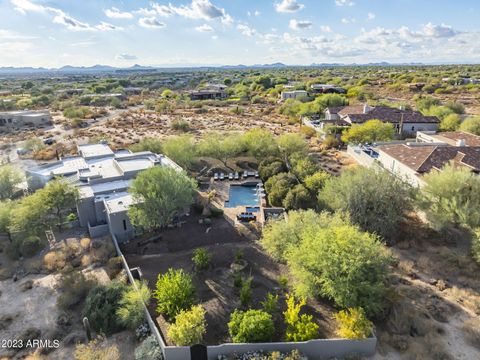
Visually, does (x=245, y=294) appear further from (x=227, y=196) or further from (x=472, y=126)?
(x=472, y=126)

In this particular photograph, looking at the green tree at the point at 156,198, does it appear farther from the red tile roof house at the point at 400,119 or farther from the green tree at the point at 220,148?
the red tile roof house at the point at 400,119

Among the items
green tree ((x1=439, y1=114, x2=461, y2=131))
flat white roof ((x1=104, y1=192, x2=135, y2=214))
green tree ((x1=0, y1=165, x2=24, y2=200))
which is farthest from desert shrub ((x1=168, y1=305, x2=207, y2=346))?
green tree ((x1=439, y1=114, x2=461, y2=131))

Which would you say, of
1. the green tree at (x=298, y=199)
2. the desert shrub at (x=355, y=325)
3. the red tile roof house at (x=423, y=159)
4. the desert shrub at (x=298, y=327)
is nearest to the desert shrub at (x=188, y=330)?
the desert shrub at (x=298, y=327)

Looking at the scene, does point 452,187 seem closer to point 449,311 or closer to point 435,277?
point 435,277

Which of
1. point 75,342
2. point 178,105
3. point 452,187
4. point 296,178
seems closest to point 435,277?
point 452,187

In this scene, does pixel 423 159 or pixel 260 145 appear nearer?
pixel 423 159

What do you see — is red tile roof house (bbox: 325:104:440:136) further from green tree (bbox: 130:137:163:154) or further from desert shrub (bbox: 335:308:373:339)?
desert shrub (bbox: 335:308:373:339)

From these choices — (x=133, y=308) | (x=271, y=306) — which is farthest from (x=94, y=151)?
(x=271, y=306)
